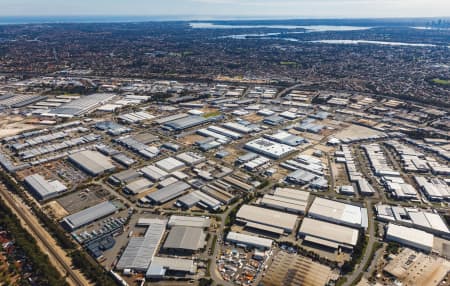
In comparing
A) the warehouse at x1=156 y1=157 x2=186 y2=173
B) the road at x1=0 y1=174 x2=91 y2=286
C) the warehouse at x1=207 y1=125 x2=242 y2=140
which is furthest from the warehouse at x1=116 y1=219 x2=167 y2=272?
the warehouse at x1=207 y1=125 x2=242 y2=140

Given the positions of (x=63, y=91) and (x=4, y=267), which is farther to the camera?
(x=63, y=91)

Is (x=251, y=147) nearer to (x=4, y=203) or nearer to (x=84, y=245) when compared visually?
(x=84, y=245)

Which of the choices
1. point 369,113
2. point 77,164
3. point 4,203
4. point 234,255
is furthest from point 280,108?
point 4,203

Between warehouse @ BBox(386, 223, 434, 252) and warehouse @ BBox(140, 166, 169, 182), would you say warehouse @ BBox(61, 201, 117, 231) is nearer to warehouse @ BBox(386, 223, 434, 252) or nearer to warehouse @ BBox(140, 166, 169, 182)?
warehouse @ BBox(140, 166, 169, 182)

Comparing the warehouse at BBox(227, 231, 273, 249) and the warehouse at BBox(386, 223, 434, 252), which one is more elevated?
the warehouse at BBox(386, 223, 434, 252)

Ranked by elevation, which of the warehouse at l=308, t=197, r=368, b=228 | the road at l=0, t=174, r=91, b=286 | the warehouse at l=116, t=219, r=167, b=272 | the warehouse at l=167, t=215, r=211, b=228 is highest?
the warehouse at l=308, t=197, r=368, b=228

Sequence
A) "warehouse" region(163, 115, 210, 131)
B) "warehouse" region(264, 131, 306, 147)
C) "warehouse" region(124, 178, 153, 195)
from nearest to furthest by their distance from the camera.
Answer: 1. "warehouse" region(124, 178, 153, 195)
2. "warehouse" region(264, 131, 306, 147)
3. "warehouse" region(163, 115, 210, 131)

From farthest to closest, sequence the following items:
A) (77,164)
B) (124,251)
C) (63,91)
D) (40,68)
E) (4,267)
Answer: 1. (40,68)
2. (63,91)
3. (77,164)
4. (124,251)
5. (4,267)
